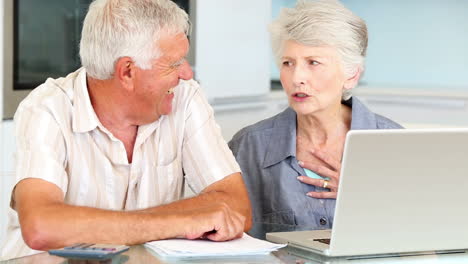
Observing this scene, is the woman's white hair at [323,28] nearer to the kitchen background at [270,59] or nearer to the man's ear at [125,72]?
the man's ear at [125,72]

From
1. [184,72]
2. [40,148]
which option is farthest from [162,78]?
[40,148]

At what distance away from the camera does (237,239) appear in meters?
1.71

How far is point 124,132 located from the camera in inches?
80.7

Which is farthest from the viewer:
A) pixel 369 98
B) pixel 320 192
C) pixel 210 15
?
pixel 369 98

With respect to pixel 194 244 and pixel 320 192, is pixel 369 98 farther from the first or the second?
pixel 194 244

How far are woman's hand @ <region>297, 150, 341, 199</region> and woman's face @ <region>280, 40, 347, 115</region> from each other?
13 cm

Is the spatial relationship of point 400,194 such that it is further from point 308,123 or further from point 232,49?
point 232,49

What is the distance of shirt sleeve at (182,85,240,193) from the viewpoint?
2066 millimetres

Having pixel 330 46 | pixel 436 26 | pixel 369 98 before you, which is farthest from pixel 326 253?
pixel 436 26

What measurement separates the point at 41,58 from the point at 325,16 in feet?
4.62

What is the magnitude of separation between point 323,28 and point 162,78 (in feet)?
1.58

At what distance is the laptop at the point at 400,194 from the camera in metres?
1.41

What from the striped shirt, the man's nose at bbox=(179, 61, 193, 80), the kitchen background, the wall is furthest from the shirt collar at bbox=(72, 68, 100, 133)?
the wall

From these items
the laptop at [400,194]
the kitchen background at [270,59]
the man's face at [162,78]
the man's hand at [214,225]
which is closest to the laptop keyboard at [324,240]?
the laptop at [400,194]
